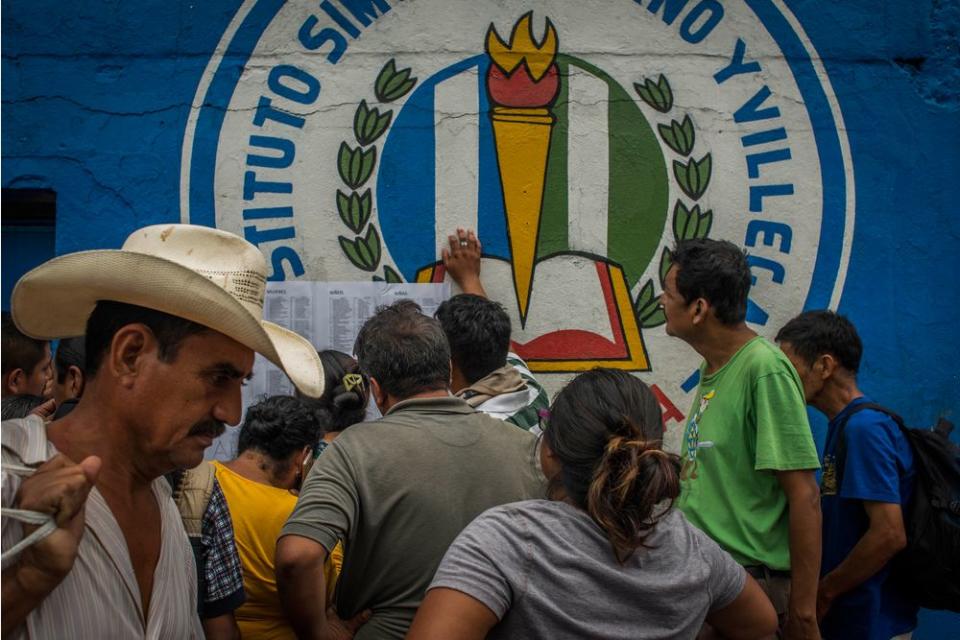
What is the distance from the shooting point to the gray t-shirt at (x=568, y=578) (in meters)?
2.06

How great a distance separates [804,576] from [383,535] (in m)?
1.45

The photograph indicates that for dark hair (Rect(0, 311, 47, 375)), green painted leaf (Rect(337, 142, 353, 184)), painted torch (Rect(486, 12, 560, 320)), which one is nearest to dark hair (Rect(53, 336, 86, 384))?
dark hair (Rect(0, 311, 47, 375))

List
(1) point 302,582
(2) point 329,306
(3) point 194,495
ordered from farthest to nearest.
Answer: (2) point 329,306
(1) point 302,582
(3) point 194,495

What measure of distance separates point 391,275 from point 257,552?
1851mm

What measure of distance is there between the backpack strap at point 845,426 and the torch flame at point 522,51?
2163mm

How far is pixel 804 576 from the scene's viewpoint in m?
3.38

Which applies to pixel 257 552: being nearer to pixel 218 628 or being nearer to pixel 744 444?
pixel 218 628

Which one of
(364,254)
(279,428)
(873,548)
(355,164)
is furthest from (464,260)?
(873,548)

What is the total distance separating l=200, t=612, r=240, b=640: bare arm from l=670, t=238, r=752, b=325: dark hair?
1.96 meters

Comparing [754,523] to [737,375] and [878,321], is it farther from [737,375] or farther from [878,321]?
[878,321]

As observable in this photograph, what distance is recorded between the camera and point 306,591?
2924 mm

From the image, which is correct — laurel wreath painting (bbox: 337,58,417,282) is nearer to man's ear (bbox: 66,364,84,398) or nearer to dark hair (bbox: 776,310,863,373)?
man's ear (bbox: 66,364,84,398)

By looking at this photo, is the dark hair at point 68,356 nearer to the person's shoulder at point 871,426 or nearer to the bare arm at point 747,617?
the bare arm at point 747,617

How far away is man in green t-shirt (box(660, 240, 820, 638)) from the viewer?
3.38 meters
